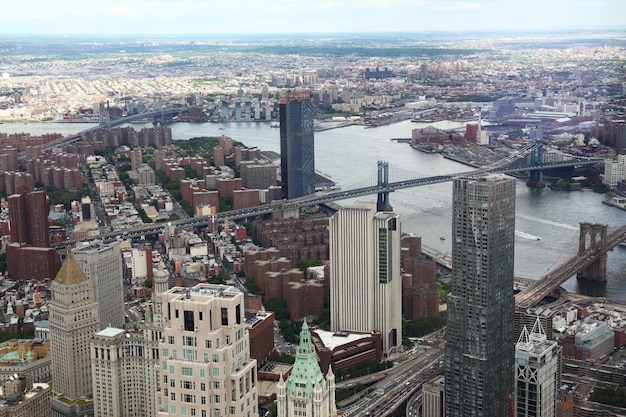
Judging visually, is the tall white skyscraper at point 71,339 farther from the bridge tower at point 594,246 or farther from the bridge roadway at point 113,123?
the bridge roadway at point 113,123

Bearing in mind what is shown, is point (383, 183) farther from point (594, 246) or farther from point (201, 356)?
point (201, 356)

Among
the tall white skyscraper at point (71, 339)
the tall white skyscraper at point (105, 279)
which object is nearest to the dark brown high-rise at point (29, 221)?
the tall white skyscraper at point (105, 279)

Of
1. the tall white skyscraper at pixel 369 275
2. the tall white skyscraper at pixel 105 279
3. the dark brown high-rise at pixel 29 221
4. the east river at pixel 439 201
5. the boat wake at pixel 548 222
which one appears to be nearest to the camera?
the tall white skyscraper at pixel 105 279

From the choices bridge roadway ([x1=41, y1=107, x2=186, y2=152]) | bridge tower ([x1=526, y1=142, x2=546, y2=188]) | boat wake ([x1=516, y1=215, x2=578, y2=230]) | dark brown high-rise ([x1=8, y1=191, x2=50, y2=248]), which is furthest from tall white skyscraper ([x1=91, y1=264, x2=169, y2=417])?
bridge roadway ([x1=41, y1=107, x2=186, y2=152])

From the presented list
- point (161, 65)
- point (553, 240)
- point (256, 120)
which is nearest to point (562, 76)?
point (553, 240)

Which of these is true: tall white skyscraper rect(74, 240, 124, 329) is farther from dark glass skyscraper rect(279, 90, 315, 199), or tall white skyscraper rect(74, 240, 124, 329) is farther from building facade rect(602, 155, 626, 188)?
building facade rect(602, 155, 626, 188)

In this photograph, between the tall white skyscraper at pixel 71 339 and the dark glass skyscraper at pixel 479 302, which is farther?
the tall white skyscraper at pixel 71 339

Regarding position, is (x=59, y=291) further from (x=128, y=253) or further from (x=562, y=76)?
(x=562, y=76)
